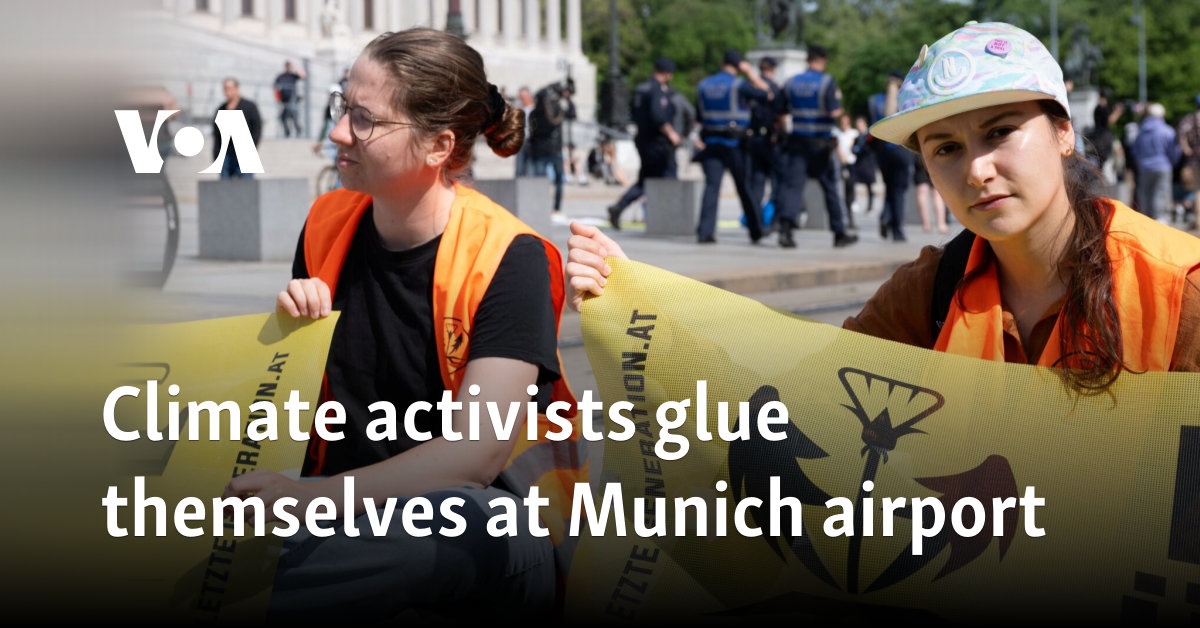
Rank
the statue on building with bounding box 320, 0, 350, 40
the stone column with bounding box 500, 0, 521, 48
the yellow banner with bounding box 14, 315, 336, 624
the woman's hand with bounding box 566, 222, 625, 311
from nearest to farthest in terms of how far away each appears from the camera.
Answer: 1. the yellow banner with bounding box 14, 315, 336, 624
2. the woman's hand with bounding box 566, 222, 625, 311
3. the statue on building with bounding box 320, 0, 350, 40
4. the stone column with bounding box 500, 0, 521, 48

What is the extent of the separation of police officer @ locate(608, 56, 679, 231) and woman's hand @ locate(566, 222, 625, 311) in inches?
563

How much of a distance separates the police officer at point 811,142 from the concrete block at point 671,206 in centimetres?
176

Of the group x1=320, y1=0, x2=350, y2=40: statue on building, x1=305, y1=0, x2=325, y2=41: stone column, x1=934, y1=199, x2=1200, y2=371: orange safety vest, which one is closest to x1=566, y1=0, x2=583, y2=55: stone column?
x1=305, y1=0, x2=325, y2=41: stone column

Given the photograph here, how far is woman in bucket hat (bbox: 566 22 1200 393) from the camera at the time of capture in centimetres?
249

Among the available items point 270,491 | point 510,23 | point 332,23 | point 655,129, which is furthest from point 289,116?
point 270,491

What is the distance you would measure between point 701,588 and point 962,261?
29.3 inches

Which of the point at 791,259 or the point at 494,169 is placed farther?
the point at 494,169

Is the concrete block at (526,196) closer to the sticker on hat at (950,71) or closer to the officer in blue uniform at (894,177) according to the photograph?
the officer in blue uniform at (894,177)

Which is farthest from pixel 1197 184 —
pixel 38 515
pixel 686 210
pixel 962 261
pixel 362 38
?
pixel 362 38

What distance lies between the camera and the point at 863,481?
2646mm

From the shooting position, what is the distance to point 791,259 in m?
13.8

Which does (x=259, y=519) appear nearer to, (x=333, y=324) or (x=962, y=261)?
(x=333, y=324)

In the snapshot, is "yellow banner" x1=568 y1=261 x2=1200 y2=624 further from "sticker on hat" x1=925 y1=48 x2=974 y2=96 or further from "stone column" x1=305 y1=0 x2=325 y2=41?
"stone column" x1=305 y1=0 x2=325 y2=41

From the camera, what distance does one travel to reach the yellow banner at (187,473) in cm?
241
